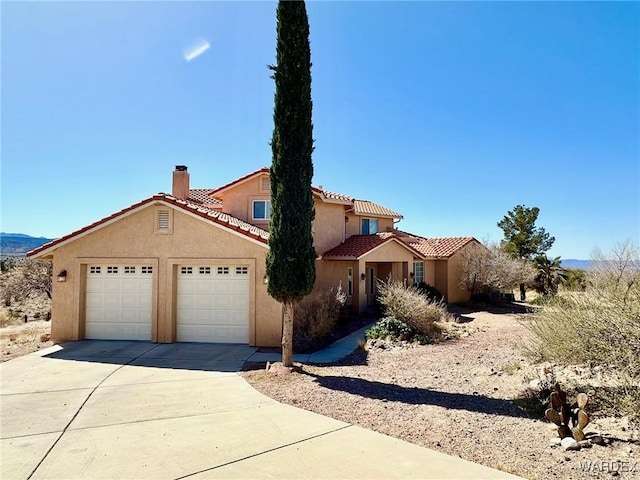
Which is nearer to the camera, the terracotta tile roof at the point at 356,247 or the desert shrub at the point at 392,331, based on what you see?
the desert shrub at the point at 392,331

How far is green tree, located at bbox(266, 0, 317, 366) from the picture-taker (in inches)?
402

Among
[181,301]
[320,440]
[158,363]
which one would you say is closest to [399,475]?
[320,440]

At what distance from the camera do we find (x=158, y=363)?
36.5 ft

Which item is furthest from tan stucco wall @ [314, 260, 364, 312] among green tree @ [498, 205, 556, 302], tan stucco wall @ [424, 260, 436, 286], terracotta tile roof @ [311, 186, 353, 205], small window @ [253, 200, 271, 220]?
green tree @ [498, 205, 556, 302]

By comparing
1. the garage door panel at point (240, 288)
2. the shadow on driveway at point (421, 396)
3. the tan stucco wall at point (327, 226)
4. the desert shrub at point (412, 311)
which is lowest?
the shadow on driveway at point (421, 396)

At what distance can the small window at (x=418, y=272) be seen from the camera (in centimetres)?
2667

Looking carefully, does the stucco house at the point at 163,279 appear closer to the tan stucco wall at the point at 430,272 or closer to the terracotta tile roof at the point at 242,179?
the terracotta tile roof at the point at 242,179

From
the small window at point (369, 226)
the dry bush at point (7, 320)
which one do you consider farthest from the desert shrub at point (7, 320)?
the small window at point (369, 226)

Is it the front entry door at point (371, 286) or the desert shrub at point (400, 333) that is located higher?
the front entry door at point (371, 286)

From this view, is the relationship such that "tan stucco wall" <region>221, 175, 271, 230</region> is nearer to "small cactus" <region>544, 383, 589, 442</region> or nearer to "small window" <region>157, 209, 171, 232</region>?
"small window" <region>157, 209, 171, 232</region>

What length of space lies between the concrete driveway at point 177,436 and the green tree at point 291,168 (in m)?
2.76

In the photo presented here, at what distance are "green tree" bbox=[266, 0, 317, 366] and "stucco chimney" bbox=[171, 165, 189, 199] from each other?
1205cm

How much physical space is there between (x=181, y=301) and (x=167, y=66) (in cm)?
850

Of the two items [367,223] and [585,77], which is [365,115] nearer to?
[585,77]
